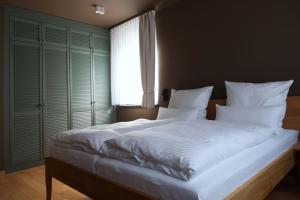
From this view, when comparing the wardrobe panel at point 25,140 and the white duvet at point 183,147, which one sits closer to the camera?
the white duvet at point 183,147

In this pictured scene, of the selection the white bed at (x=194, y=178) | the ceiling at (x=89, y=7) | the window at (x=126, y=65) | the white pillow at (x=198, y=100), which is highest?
the ceiling at (x=89, y=7)

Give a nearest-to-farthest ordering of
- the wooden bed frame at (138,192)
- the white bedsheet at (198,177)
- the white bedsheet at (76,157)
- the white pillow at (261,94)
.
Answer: the white bedsheet at (198,177), the wooden bed frame at (138,192), the white bedsheet at (76,157), the white pillow at (261,94)

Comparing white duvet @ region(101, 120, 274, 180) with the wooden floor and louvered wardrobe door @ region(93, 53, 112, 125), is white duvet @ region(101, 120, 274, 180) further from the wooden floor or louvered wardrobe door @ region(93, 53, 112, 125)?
louvered wardrobe door @ region(93, 53, 112, 125)

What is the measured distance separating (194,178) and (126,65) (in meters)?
3.12

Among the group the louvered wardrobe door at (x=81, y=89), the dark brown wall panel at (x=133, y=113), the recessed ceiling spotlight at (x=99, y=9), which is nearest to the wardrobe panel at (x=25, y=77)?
the louvered wardrobe door at (x=81, y=89)

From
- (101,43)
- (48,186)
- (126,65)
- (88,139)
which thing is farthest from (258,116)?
(101,43)

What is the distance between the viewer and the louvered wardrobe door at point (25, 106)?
A: 3199mm

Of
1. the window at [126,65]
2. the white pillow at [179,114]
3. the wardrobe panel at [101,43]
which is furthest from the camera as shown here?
the wardrobe panel at [101,43]

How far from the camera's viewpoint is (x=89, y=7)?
3377mm

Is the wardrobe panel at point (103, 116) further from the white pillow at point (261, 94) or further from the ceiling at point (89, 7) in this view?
the white pillow at point (261, 94)

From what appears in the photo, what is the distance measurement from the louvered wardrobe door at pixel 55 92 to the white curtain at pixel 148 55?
134 centimetres

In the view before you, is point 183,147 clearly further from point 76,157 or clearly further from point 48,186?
point 48,186

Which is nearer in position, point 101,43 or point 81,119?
point 81,119

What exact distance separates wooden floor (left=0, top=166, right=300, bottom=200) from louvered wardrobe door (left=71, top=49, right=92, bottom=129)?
1.14 metres
